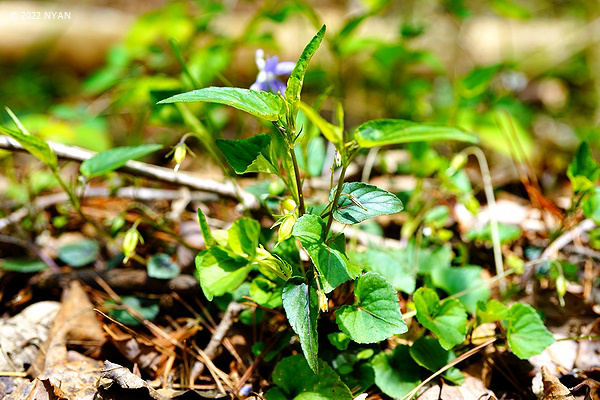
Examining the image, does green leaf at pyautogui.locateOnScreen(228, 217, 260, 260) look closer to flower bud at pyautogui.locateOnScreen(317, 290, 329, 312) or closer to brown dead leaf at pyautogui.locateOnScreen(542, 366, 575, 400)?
flower bud at pyautogui.locateOnScreen(317, 290, 329, 312)

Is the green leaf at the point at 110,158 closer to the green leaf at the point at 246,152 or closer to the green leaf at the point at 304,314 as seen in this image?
the green leaf at the point at 246,152

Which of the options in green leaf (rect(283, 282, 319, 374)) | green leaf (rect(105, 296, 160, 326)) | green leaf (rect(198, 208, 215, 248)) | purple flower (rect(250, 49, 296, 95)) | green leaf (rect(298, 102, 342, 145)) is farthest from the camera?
purple flower (rect(250, 49, 296, 95))

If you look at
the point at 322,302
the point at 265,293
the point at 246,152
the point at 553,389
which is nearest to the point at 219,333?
the point at 265,293

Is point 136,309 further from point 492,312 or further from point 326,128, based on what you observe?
point 492,312

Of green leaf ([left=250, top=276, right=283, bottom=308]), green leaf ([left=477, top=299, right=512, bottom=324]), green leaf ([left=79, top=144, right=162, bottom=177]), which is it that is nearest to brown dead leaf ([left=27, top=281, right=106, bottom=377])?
green leaf ([left=79, top=144, right=162, bottom=177])

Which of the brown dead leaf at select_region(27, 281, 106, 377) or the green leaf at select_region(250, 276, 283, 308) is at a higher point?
the green leaf at select_region(250, 276, 283, 308)

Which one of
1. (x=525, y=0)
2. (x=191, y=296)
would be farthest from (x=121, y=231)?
(x=525, y=0)

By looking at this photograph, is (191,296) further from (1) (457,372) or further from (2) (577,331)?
(2) (577,331)
